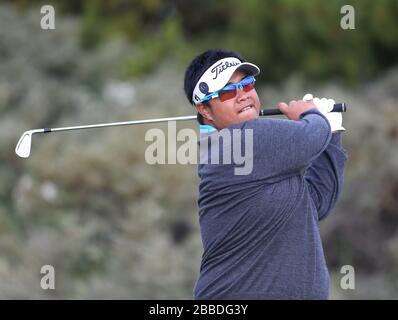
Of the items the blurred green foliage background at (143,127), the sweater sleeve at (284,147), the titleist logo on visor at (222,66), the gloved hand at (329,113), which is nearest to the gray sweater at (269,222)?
the sweater sleeve at (284,147)

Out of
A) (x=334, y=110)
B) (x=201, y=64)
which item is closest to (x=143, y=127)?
(x=201, y=64)

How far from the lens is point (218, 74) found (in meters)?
3.35

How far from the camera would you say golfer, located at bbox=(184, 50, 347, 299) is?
3.18 m

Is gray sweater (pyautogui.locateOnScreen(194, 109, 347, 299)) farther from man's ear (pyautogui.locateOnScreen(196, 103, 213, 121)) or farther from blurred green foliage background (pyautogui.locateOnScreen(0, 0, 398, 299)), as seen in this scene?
blurred green foliage background (pyautogui.locateOnScreen(0, 0, 398, 299))

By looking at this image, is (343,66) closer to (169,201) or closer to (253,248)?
(169,201)

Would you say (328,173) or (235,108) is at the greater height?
(235,108)

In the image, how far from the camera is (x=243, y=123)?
3.28 metres

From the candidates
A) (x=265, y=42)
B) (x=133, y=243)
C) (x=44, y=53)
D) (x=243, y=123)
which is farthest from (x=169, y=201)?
(x=243, y=123)

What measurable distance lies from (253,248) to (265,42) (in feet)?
27.9

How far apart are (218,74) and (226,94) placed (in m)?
0.08

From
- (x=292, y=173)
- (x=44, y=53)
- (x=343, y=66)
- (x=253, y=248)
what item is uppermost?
(x=44, y=53)

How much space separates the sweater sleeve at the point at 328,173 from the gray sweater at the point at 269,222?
15cm

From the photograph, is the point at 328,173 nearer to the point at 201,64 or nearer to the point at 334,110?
the point at 334,110

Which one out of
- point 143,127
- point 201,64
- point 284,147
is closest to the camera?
point 284,147
